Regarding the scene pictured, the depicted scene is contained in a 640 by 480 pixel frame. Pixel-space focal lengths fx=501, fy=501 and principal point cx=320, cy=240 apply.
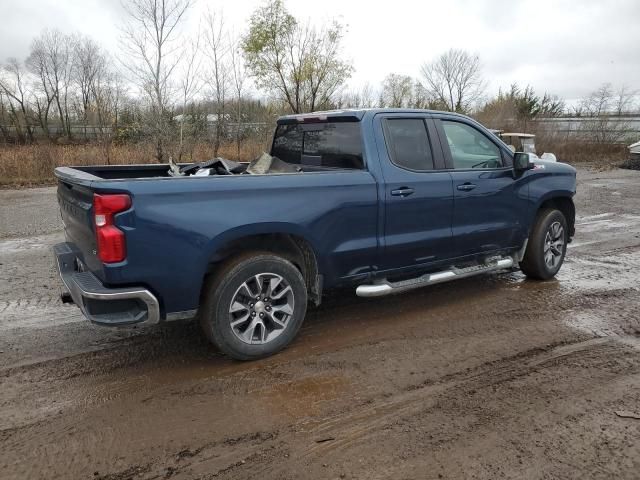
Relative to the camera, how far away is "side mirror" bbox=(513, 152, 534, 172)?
5.18m

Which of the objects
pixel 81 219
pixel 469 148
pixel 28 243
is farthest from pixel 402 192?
pixel 28 243

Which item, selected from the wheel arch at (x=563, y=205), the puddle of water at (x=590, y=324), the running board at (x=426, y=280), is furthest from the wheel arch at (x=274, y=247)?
the wheel arch at (x=563, y=205)

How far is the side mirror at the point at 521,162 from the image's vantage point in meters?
5.18

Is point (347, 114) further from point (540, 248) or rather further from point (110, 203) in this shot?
point (540, 248)

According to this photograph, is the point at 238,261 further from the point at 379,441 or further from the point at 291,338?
the point at 379,441

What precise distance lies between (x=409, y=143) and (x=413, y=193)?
1.68ft

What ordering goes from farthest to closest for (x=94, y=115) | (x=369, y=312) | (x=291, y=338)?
1. (x=94, y=115)
2. (x=369, y=312)
3. (x=291, y=338)

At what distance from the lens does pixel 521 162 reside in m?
5.21

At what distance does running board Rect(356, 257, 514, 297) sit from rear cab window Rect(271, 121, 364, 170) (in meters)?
1.05

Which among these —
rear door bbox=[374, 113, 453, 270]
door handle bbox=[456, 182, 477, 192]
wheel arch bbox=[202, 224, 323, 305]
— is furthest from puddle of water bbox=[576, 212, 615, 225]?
wheel arch bbox=[202, 224, 323, 305]

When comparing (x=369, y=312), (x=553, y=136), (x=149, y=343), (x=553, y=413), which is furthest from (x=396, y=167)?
(x=553, y=136)

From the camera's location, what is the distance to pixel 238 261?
3.73 meters

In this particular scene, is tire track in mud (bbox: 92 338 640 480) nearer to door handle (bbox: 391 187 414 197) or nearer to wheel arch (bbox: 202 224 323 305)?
wheel arch (bbox: 202 224 323 305)

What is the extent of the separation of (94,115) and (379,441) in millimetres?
30601
